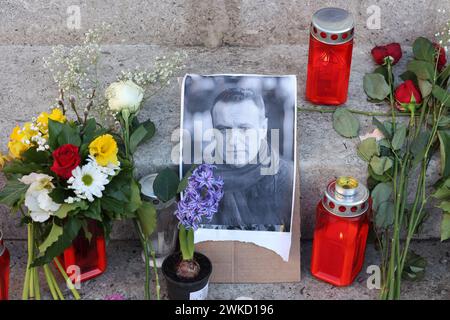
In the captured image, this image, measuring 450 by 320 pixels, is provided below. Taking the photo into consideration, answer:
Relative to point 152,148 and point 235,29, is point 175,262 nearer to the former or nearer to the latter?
point 152,148

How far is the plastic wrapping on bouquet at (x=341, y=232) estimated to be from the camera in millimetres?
1638

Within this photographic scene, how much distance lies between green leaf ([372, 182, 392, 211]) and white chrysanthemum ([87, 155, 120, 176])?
571mm

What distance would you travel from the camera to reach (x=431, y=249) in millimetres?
1864

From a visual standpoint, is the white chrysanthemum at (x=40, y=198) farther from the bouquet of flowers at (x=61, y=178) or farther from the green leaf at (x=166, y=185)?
the green leaf at (x=166, y=185)

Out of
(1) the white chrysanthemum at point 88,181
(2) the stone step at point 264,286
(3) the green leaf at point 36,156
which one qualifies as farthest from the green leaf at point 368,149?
(3) the green leaf at point 36,156

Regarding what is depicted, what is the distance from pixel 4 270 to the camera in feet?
5.54

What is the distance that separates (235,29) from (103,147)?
A: 2.21ft

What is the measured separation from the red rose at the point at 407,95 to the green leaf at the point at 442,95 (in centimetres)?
4

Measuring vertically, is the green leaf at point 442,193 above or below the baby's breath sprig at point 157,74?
below

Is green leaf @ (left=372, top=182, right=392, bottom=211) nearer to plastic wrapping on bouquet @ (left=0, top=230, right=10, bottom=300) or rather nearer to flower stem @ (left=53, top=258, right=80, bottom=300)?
flower stem @ (left=53, top=258, right=80, bottom=300)

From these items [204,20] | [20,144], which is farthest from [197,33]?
[20,144]

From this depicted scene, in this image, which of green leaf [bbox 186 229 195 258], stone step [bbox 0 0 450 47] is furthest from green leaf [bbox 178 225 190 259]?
stone step [bbox 0 0 450 47]
